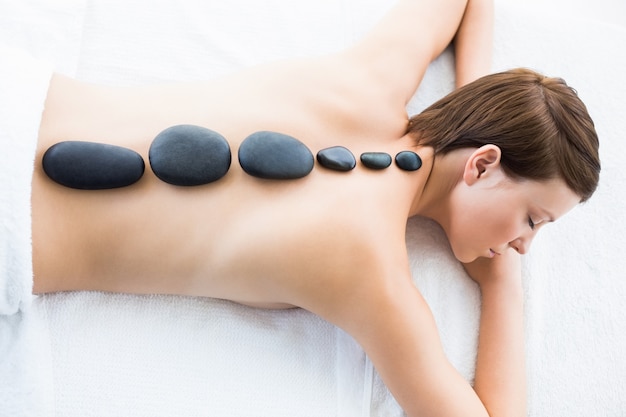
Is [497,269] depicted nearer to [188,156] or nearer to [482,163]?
[482,163]

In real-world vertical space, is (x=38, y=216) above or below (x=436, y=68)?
below

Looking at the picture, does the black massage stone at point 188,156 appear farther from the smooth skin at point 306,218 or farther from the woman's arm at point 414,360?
the woman's arm at point 414,360

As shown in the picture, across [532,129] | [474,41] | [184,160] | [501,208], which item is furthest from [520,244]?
[184,160]

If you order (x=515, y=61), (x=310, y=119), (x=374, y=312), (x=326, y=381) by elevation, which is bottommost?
(x=326, y=381)

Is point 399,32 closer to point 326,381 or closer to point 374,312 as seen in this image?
point 374,312

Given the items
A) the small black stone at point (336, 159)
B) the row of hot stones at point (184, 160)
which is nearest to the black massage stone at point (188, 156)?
the row of hot stones at point (184, 160)

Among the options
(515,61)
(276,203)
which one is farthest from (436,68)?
(276,203)

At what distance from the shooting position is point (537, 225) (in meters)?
0.95

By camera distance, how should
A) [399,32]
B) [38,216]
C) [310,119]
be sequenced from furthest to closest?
[399,32] → [310,119] → [38,216]

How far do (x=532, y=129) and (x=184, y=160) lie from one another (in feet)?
1.71

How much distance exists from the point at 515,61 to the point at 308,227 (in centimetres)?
71

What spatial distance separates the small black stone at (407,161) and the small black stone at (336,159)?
84 millimetres

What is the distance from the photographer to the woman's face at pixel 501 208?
91 centimetres

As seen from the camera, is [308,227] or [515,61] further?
[515,61]
